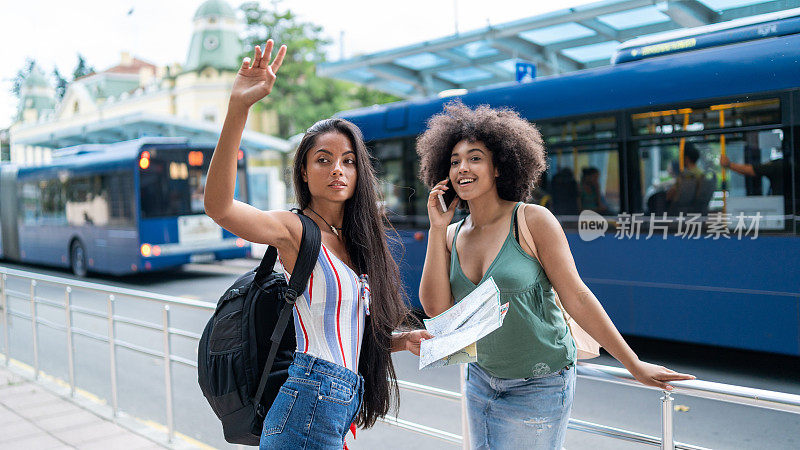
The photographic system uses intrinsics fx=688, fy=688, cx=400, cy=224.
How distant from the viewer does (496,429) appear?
6.79 feet

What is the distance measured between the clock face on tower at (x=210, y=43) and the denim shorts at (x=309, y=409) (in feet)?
127

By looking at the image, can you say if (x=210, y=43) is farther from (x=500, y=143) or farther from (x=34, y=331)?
(x=500, y=143)

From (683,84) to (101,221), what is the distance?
12.3 m

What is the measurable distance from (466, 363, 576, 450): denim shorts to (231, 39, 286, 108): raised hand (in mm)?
1075

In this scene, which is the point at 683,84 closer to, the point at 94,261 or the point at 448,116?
the point at 448,116

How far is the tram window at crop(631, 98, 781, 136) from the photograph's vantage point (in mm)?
5590

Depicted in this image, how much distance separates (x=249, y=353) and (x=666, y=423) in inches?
53.4

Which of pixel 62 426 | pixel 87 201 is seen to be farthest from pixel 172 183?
pixel 62 426

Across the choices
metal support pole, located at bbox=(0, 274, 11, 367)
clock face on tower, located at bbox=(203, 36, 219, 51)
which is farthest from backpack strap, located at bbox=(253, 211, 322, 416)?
clock face on tower, located at bbox=(203, 36, 219, 51)

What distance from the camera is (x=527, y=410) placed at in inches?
79.4

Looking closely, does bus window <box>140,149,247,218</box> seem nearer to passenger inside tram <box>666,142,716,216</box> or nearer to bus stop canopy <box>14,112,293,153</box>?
bus stop canopy <box>14,112,293,153</box>

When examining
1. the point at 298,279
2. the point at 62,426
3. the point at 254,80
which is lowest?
the point at 62,426

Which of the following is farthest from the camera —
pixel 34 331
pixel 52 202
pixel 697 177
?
pixel 52 202

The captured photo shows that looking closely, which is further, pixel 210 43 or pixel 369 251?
pixel 210 43
